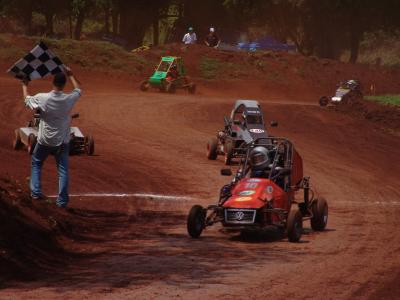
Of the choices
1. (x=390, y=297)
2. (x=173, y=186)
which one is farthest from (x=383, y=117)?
(x=390, y=297)

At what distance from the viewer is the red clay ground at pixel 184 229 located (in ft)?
32.4

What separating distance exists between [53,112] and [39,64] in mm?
934

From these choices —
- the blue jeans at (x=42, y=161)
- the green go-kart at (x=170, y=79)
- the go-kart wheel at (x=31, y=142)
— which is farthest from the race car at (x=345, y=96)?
the blue jeans at (x=42, y=161)

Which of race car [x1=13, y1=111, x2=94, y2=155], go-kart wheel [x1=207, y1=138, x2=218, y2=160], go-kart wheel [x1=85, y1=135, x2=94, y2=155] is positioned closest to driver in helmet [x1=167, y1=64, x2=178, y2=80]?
go-kart wheel [x1=207, y1=138, x2=218, y2=160]

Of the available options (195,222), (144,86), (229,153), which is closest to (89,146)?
(229,153)

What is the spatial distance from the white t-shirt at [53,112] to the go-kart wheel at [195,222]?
2.14 meters

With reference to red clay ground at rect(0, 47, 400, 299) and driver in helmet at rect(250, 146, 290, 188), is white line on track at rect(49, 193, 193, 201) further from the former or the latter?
driver in helmet at rect(250, 146, 290, 188)

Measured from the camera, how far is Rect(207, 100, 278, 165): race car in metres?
23.2

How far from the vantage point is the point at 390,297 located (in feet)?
31.2

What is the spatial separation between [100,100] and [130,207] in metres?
21.0

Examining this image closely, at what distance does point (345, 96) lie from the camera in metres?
39.7

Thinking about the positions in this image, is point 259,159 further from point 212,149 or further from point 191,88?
Answer: point 191,88

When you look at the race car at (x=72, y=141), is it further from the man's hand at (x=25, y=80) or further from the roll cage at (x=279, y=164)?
the man's hand at (x=25, y=80)

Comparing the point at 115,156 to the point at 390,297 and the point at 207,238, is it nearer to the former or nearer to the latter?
Answer: the point at 207,238
